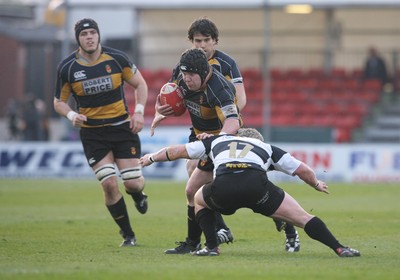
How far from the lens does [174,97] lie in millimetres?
10117

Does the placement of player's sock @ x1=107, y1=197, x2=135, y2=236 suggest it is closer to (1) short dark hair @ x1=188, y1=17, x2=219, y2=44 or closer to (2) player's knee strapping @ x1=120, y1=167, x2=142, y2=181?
(2) player's knee strapping @ x1=120, y1=167, x2=142, y2=181

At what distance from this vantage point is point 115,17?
3381cm

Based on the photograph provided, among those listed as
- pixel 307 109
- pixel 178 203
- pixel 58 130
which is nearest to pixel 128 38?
pixel 58 130

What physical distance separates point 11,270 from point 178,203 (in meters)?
9.68

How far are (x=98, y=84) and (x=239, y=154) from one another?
9.02 ft

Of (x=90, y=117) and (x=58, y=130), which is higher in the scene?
(x=90, y=117)

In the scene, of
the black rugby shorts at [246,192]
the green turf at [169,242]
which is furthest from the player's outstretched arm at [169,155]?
the green turf at [169,242]

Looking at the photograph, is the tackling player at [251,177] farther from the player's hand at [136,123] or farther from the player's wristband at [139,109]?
the player's wristband at [139,109]

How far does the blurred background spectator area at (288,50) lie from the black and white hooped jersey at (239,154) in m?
16.8

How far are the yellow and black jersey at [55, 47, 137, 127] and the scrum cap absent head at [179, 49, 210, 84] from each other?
194 cm

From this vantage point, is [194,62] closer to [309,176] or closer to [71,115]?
[309,176]

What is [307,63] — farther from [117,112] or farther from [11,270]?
[11,270]

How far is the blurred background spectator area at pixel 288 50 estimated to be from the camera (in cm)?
2808

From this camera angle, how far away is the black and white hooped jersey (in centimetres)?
903
